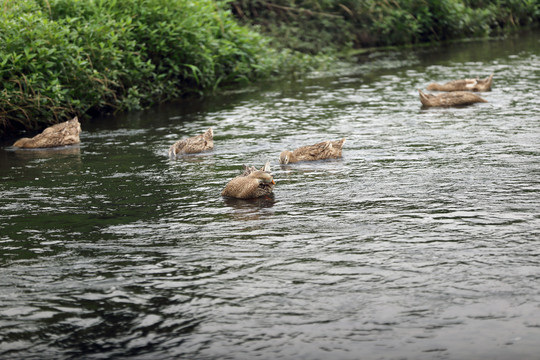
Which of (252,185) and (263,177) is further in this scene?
(252,185)

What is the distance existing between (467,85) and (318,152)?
8.25m

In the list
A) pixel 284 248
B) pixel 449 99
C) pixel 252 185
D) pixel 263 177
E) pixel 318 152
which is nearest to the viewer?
pixel 284 248

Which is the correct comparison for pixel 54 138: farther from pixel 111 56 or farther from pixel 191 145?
pixel 111 56

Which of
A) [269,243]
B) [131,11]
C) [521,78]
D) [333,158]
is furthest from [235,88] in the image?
[269,243]

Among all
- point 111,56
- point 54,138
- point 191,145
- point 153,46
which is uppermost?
point 153,46

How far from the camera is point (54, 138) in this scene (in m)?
17.3

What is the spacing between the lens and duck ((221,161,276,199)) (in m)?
11.5

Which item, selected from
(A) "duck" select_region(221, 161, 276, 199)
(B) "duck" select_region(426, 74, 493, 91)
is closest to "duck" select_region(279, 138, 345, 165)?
(A) "duck" select_region(221, 161, 276, 199)

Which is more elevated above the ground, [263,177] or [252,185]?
[263,177]

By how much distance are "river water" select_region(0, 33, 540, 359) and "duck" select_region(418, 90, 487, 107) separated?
1.76 metres

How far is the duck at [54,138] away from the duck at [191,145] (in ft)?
9.80

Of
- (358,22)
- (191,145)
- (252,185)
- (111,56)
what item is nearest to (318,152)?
(191,145)

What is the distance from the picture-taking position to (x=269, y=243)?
9.45 meters

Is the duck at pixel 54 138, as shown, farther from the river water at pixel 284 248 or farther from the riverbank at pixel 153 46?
the riverbank at pixel 153 46
